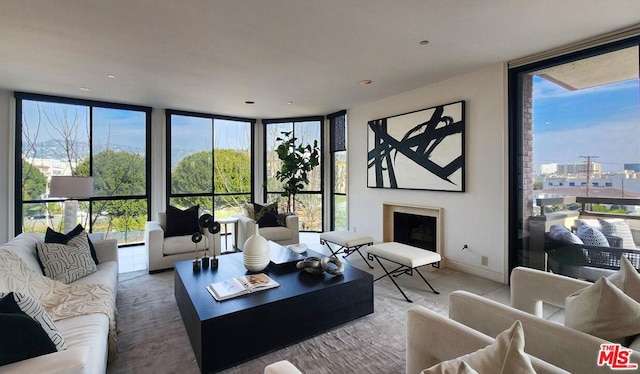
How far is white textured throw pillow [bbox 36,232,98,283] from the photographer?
2.46m

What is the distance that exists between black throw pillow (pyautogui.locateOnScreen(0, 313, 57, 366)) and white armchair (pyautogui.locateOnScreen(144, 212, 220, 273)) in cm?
251

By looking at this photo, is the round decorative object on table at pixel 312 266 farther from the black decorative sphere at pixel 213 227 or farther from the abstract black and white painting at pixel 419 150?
the abstract black and white painting at pixel 419 150

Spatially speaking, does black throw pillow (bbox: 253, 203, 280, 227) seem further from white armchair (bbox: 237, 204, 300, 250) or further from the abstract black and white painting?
the abstract black and white painting

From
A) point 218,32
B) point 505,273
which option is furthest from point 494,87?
point 218,32

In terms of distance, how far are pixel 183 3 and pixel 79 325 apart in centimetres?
229

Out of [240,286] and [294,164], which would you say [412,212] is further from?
[240,286]

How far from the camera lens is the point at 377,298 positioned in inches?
122

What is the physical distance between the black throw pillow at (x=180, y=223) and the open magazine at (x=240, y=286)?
2172 mm

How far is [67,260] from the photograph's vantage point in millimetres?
2557

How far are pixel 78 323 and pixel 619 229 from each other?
176 inches

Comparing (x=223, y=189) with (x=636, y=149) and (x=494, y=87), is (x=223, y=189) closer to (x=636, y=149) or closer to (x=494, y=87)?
(x=494, y=87)

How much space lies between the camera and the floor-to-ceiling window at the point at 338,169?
6109mm

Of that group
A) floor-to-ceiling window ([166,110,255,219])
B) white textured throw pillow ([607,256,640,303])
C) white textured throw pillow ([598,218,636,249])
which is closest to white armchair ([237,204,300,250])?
floor-to-ceiling window ([166,110,255,219])

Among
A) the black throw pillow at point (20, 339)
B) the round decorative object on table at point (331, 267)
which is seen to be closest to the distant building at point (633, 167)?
the round decorative object on table at point (331, 267)
